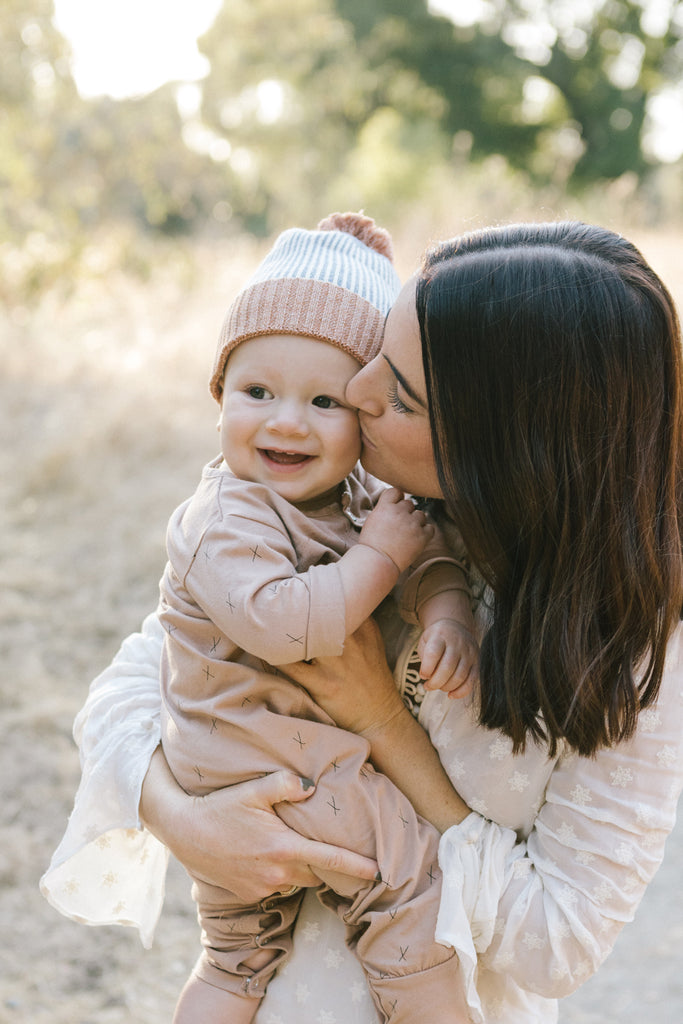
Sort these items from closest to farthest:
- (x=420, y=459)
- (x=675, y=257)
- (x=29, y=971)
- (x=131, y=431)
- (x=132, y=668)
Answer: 1. (x=420, y=459)
2. (x=132, y=668)
3. (x=29, y=971)
4. (x=131, y=431)
5. (x=675, y=257)

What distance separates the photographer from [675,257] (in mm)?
7516

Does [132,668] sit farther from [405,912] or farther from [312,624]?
[405,912]

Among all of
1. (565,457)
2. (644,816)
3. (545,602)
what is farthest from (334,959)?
(565,457)

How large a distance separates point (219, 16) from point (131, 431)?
1950 centimetres

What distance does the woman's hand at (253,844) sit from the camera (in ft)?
4.42

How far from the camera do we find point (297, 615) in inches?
52.1

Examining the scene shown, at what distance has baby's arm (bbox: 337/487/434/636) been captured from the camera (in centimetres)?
136

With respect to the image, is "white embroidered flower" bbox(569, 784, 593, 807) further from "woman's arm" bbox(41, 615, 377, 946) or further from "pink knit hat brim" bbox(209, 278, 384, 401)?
"pink knit hat brim" bbox(209, 278, 384, 401)

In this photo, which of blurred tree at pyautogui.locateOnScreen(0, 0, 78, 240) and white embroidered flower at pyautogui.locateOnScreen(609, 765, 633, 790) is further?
blurred tree at pyautogui.locateOnScreen(0, 0, 78, 240)

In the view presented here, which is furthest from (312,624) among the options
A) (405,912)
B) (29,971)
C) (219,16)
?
(219,16)

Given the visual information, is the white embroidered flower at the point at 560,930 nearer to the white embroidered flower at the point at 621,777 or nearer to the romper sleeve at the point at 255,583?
the white embroidered flower at the point at 621,777

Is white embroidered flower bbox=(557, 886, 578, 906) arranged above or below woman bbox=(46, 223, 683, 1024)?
below

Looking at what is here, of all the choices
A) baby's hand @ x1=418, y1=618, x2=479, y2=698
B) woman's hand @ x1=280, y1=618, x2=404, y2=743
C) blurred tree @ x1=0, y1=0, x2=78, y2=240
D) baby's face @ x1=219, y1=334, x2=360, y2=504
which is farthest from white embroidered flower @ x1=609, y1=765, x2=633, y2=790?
blurred tree @ x1=0, y1=0, x2=78, y2=240

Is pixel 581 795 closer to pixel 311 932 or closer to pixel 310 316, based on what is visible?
pixel 311 932
